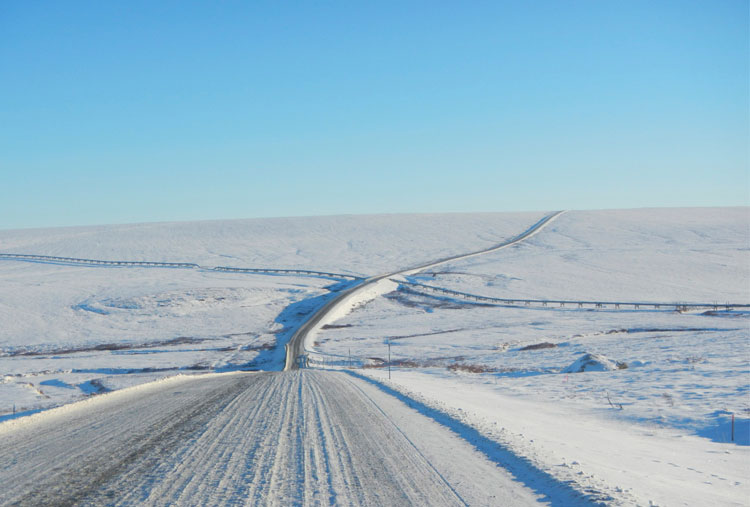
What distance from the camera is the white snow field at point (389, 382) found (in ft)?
26.5

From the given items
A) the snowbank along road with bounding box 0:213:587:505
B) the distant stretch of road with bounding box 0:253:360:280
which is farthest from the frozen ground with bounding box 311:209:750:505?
the distant stretch of road with bounding box 0:253:360:280

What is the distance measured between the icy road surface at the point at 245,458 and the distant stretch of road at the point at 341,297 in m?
20.9

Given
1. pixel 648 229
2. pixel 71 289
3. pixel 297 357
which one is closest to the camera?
pixel 297 357

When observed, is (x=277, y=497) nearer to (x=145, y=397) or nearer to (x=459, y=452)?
(x=459, y=452)

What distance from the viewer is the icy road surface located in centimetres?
729

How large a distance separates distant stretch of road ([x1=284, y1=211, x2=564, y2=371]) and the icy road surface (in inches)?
821

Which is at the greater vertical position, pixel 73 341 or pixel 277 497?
pixel 277 497

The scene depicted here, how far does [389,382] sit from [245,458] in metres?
12.7

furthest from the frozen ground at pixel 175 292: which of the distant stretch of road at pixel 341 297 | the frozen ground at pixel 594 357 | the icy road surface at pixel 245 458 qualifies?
the frozen ground at pixel 594 357

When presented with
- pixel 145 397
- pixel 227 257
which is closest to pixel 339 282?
pixel 227 257

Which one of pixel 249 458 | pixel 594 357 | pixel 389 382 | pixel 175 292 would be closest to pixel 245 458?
pixel 249 458

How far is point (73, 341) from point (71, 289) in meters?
25.4

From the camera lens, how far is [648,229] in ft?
355

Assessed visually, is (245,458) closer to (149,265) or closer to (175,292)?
(175,292)
